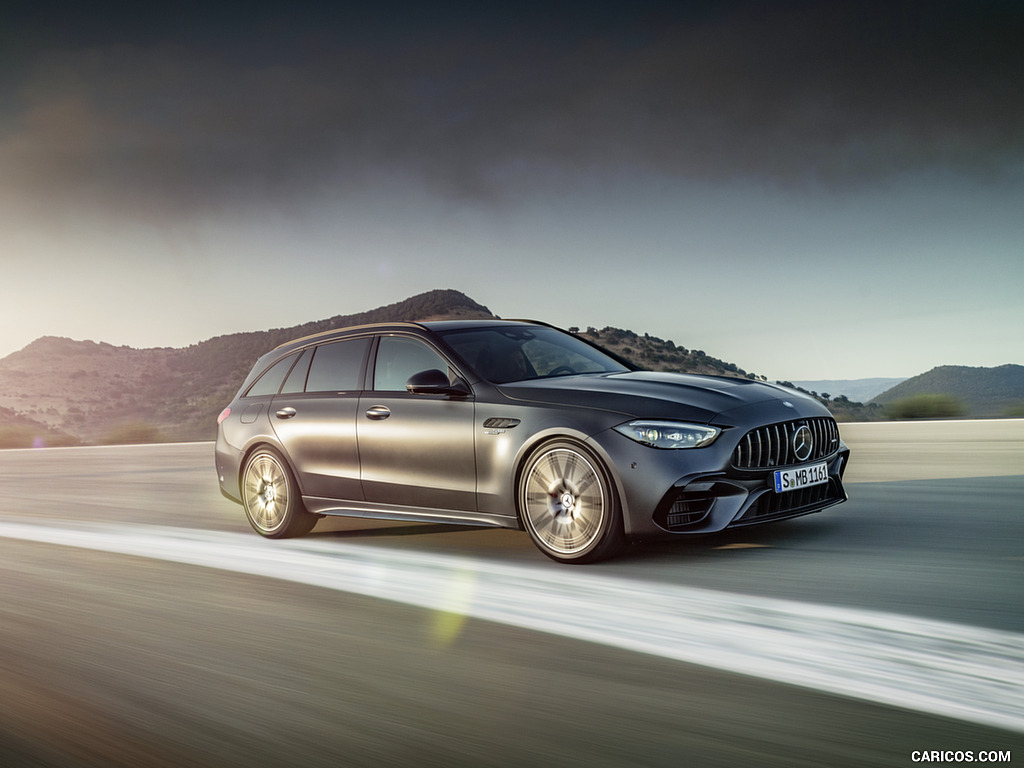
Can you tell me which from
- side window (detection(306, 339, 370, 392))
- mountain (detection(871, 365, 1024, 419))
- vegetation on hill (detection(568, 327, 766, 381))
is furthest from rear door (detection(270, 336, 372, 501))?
vegetation on hill (detection(568, 327, 766, 381))

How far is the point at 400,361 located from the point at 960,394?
1790 cm

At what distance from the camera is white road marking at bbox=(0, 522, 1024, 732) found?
368cm

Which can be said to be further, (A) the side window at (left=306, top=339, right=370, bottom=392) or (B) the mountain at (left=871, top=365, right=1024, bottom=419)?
(B) the mountain at (left=871, top=365, right=1024, bottom=419)

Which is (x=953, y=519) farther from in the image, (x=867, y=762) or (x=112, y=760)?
(x=112, y=760)

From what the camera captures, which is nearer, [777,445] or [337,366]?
[777,445]

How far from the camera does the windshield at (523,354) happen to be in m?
7.11

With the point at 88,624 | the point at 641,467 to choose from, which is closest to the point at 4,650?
the point at 88,624

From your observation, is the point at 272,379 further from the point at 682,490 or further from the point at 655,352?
the point at 655,352

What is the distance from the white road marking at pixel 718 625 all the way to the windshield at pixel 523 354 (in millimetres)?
1332

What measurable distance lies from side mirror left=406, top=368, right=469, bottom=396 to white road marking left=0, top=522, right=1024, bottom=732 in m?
1.10

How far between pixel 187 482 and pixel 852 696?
1094 cm

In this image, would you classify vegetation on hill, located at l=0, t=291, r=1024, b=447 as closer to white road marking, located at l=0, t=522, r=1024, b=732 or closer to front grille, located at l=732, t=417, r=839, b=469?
front grille, located at l=732, t=417, r=839, b=469

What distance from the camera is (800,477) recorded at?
20.5 feet

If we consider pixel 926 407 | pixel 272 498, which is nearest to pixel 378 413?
pixel 272 498
